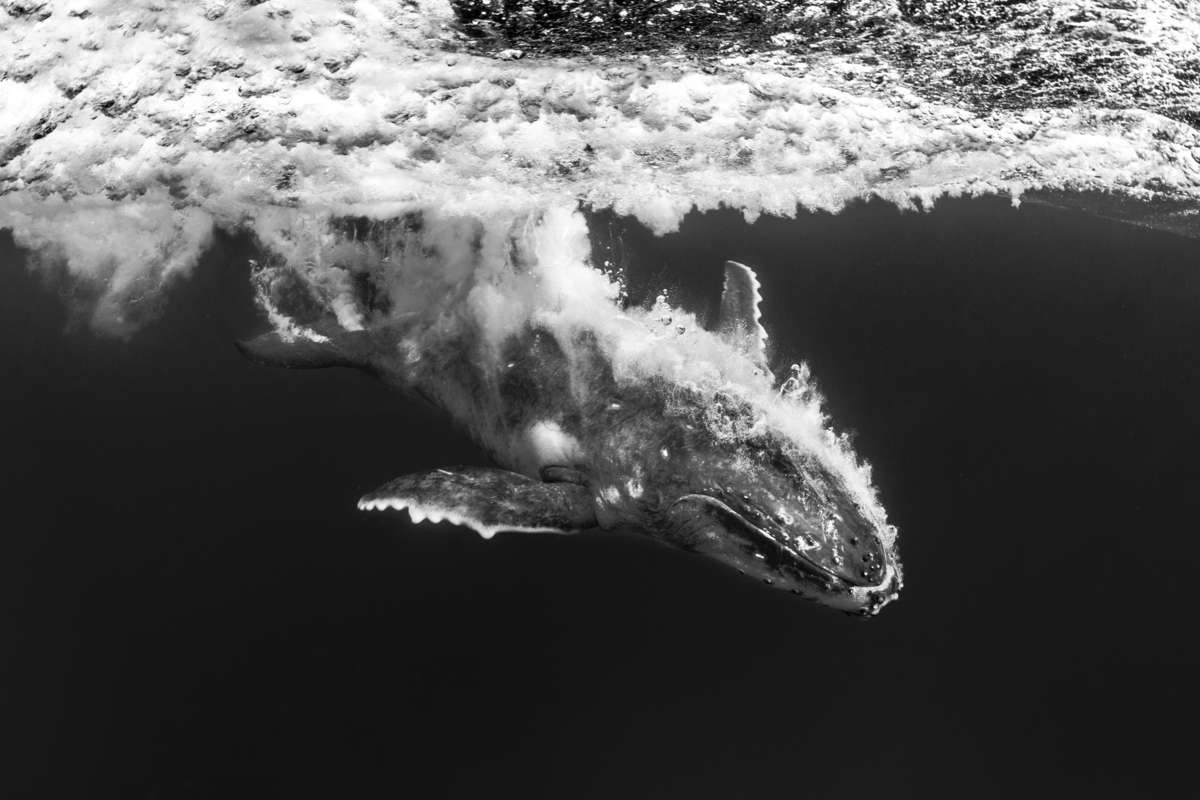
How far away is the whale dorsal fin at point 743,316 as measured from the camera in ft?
34.5

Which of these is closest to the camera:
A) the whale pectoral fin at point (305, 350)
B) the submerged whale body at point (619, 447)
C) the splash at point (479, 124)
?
the submerged whale body at point (619, 447)

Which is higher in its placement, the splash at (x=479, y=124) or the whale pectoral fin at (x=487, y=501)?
the splash at (x=479, y=124)

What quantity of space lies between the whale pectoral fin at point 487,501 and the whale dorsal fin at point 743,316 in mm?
3232

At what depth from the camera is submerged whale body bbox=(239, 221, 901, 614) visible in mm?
8328

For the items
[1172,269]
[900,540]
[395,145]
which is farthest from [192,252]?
[1172,269]

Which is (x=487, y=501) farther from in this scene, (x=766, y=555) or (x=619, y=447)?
(x=766, y=555)

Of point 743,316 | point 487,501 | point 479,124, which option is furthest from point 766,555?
point 479,124

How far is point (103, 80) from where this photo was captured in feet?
30.4

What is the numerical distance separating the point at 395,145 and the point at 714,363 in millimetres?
5813

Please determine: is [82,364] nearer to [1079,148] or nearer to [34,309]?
[34,309]

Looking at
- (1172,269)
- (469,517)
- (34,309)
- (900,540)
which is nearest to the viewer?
(469,517)

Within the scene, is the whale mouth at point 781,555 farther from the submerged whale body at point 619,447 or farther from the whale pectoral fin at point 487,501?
the whale pectoral fin at point 487,501

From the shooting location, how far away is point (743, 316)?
35.0ft

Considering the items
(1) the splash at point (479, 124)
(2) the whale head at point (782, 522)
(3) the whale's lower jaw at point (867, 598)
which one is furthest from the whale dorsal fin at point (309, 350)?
(3) the whale's lower jaw at point (867, 598)
